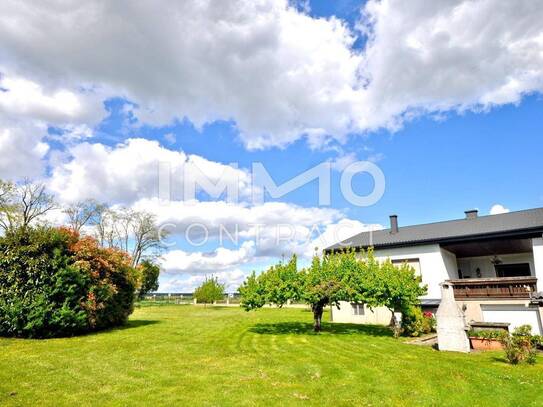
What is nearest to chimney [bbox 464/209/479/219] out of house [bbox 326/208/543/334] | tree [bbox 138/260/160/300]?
house [bbox 326/208/543/334]

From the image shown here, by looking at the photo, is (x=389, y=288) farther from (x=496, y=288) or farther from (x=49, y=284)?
(x=49, y=284)

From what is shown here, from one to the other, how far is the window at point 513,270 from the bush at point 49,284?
27012mm

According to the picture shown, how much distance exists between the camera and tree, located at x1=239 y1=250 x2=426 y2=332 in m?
18.6

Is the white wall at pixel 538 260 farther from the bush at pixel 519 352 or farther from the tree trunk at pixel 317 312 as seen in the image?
the tree trunk at pixel 317 312

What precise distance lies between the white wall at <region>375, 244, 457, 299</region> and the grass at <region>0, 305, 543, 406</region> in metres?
9.62

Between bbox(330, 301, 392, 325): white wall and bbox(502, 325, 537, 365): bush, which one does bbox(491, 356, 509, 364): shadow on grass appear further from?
bbox(330, 301, 392, 325): white wall

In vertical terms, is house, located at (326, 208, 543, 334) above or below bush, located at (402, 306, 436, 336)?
above

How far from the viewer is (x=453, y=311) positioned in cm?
1530

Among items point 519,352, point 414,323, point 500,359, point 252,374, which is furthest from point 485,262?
point 252,374

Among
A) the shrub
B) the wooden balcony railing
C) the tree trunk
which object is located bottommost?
the shrub

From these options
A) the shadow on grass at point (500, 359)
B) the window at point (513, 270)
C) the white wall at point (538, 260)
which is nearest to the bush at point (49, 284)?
the shadow on grass at point (500, 359)

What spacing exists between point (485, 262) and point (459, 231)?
565 centimetres

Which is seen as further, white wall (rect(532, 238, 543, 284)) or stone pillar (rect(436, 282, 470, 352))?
white wall (rect(532, 238, 543, 284))

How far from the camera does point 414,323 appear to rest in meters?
20.1
